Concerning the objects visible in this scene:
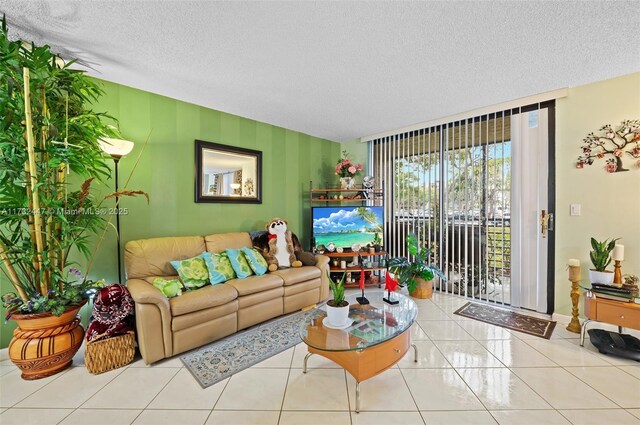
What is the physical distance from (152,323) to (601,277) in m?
3.84

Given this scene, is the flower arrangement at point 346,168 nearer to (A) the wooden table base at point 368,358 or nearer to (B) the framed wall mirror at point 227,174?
(B) the framed wall mirror at point 227,174

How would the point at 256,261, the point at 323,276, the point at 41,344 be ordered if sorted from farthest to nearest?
the point at 323,276 → the point at 256,261 → the point at 41,344

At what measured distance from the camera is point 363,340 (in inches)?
64.0

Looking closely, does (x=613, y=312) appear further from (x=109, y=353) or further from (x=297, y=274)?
(x=109, y=353)

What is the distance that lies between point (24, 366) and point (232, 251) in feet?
5.39

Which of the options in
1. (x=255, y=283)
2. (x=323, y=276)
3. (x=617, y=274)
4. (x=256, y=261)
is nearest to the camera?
(x=617, y=274)

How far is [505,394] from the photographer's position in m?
1.66

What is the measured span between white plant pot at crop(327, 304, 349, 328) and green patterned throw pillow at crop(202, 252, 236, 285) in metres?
1.28

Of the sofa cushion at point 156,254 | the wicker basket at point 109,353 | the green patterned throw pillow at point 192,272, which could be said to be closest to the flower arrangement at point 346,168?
the sofa cushion at point 156,254

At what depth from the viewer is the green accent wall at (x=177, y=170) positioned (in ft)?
8.21

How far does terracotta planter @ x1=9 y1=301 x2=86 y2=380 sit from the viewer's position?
5.70 feet

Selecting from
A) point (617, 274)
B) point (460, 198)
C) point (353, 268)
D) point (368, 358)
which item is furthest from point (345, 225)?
point (617, 274)

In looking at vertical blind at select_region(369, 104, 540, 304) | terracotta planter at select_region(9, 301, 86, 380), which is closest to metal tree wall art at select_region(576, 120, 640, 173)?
vertical blind at select_region(369, 104, 540, 304)

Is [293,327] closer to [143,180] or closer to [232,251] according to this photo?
[232,251]
